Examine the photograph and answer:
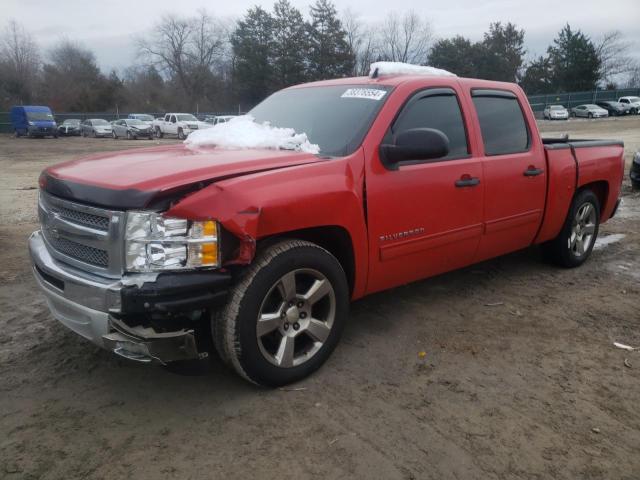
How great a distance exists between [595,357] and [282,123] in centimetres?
275

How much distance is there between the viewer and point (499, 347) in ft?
12.0

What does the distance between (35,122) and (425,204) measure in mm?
40384

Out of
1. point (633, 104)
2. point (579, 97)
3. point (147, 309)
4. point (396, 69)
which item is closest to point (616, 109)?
point (633, 104)

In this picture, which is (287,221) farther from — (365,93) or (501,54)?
(501,54)

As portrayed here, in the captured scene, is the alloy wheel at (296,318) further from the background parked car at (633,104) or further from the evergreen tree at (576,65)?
the evergreen tree at (576,65)

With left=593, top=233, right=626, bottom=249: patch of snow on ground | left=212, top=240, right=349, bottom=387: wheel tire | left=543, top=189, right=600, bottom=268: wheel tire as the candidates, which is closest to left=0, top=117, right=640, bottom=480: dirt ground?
left=212, top=240, right=349, bottom=387: wheel tire

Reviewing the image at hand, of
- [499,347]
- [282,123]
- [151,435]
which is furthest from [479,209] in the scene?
[151,435]

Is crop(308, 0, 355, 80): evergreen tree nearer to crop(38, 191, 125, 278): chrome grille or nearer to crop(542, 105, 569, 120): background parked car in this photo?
crop(542, 105, 569, 120): background parked car

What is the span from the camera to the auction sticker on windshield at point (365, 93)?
3.67 m

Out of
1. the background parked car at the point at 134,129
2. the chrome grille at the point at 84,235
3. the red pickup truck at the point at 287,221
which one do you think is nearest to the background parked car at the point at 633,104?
the background parked car at the point at 134,129

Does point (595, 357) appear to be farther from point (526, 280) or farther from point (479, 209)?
point (526, 280)

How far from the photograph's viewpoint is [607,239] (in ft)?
21.8

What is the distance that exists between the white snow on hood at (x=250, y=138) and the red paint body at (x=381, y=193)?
191 millimetres

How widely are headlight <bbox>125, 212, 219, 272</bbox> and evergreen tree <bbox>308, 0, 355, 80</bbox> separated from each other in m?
55.6
